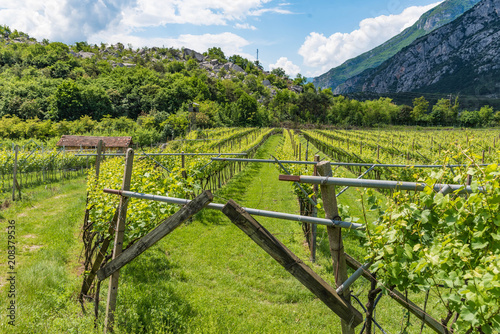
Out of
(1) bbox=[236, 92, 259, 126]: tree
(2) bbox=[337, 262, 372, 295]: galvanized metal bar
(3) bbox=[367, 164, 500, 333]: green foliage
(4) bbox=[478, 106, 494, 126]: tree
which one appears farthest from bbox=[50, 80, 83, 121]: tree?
(4) bbox=[478, 106, 494, 126]: tree

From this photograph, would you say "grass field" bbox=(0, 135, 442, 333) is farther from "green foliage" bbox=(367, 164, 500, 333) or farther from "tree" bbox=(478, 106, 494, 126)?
"tree" bbox=(478, 106, 494, 126)

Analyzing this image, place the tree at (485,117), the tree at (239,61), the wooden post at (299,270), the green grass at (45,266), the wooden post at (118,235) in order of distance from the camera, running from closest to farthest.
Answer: the wooden post at (299,270)
the wooden post at (118,235)
the green grass at (45,266)
the tree at (485,117)
the tree at (239,61)

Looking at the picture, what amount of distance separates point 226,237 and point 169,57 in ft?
476

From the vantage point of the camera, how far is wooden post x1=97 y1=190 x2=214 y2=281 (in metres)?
2.28

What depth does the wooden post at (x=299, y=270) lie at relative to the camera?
6.11ft

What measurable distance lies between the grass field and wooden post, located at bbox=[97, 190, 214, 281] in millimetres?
845

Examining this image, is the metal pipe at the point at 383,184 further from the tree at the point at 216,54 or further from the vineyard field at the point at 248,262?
the tree at the point at 216,54

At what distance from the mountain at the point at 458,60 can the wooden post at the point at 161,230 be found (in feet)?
436

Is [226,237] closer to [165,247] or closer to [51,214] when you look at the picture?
[165,247]

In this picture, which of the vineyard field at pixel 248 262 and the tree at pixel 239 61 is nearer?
the vineyard field at pixel 248 262

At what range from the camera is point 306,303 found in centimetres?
455

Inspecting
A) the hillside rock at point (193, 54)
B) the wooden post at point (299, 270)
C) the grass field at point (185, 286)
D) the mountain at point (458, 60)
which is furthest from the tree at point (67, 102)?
the mountain at point (458, 60)

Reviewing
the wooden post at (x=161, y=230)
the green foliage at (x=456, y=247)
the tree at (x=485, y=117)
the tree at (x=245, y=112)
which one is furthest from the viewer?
the tree at (x=245, y=112)

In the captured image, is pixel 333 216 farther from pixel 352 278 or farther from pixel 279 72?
pixel 279 72
